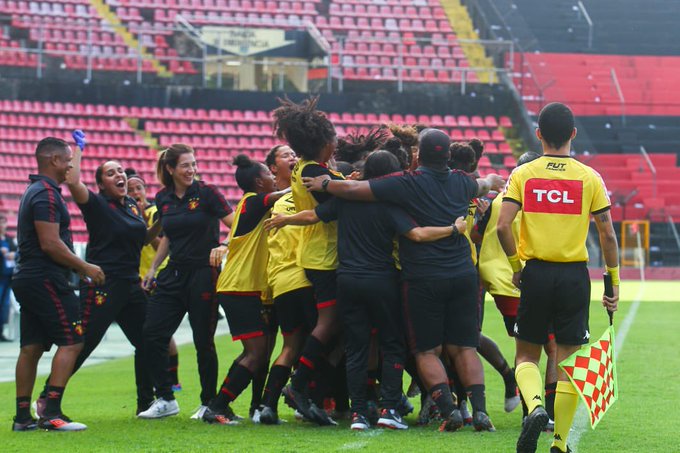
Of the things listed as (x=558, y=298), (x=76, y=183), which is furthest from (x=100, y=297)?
(x=558, y=298)

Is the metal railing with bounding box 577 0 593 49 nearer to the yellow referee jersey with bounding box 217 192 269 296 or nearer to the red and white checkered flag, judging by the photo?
the yellow referee jersey with bounding box 217 192 269 296

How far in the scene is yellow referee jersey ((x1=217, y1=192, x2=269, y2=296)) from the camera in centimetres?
807

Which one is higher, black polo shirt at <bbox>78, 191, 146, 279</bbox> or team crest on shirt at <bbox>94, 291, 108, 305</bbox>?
black polo shirt at <bbox>78, 191, 146, 279</bbox>

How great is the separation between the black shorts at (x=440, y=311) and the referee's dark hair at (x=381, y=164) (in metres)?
0.74

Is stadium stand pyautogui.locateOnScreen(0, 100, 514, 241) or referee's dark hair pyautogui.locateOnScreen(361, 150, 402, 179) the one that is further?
stadium stand pyautogui.locateOnScreen(0, 100, 514, 241)

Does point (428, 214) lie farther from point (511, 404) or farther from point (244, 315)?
point (511, 404)

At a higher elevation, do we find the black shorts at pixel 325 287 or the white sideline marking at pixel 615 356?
the black shorts at pixel 325 287

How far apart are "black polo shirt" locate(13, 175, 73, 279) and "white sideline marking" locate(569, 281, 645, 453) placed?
3457 millimetres

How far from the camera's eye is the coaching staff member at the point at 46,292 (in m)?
7.73

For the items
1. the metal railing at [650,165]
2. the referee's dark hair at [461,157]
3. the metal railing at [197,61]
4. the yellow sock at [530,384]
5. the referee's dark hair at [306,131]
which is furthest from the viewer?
the metal railing at [650,165]

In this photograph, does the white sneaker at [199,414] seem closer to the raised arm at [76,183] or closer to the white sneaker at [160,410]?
the white sneaker at [160,410]

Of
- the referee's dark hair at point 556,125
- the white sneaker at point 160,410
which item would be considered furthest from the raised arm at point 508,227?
the white sneaker at point 160,410

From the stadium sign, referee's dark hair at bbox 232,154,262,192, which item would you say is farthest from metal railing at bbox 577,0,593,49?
referee's dark hair at bbox 232,154,262,192

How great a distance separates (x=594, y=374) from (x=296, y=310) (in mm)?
2307
